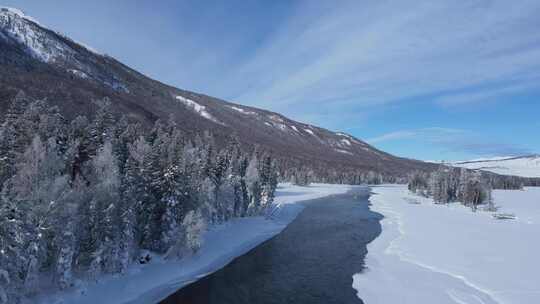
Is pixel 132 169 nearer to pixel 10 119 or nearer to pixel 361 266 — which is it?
pixel 10 119

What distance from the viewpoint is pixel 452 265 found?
3841 cm

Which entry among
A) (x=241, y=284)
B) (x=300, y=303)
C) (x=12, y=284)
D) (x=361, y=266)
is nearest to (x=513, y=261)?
(x=361, y=266)

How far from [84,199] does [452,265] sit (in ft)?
126

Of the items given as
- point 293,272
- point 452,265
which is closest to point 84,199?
point 293,272

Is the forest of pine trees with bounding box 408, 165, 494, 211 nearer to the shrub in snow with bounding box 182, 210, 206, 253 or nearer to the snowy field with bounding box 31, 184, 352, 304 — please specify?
the snowy field with bounding box 31, 184, 352, 304

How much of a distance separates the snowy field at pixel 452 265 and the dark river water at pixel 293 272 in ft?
6.81

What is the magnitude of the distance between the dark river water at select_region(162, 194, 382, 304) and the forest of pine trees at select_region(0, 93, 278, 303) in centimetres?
642

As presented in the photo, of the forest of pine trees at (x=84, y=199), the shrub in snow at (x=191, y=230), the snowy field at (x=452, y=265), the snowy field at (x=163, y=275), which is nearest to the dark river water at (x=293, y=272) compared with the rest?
the snowy field at (x=163, y=275)

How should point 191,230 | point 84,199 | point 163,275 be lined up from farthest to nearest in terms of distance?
point 191,230 → point 163,275 → point 84,199

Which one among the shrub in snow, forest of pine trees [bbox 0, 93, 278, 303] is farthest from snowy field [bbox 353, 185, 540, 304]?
forest of pine trees [bbox 0, 93, 278, 303]

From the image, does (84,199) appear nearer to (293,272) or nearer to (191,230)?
(191,230)

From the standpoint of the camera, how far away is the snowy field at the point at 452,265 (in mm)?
30033

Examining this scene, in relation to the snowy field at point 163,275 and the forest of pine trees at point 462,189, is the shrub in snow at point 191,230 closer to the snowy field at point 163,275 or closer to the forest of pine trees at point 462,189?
the snowy field at point 163,275

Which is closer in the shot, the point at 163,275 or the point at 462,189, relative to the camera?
the point at 163,275
